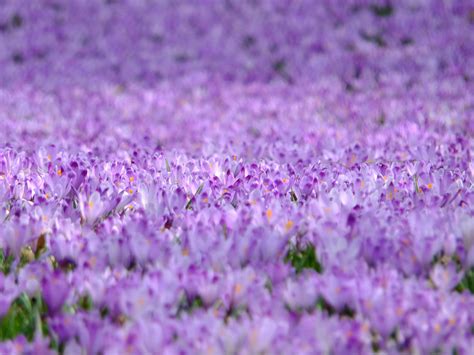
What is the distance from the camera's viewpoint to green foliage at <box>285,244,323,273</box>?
142 inches

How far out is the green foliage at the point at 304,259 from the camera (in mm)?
3609

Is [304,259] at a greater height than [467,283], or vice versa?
[304,259]

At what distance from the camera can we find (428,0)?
15.4 meters

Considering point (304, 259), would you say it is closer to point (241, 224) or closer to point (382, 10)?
point (241, 224)

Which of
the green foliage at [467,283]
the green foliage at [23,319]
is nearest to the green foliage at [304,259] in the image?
the green foliage at [467,283]

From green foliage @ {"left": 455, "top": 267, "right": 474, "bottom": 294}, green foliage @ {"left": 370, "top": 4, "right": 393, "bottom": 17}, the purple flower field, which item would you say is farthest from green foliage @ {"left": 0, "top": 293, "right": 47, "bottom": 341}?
green foliage @ {"left": 370, "top": 4, "right": 393, "bottom": 17}

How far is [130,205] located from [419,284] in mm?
1886

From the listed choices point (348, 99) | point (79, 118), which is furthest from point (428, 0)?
point (79, 118)

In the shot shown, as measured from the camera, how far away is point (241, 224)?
3.76m

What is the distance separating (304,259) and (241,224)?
369 mm

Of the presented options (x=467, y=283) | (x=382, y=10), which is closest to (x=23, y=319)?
(x=467, y=283)

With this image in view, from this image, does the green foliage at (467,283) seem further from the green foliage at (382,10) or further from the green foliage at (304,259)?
the green foliage at (382,10)

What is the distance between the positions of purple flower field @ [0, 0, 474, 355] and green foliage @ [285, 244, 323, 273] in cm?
1

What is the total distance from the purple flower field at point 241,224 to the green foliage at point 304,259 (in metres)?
0.01
